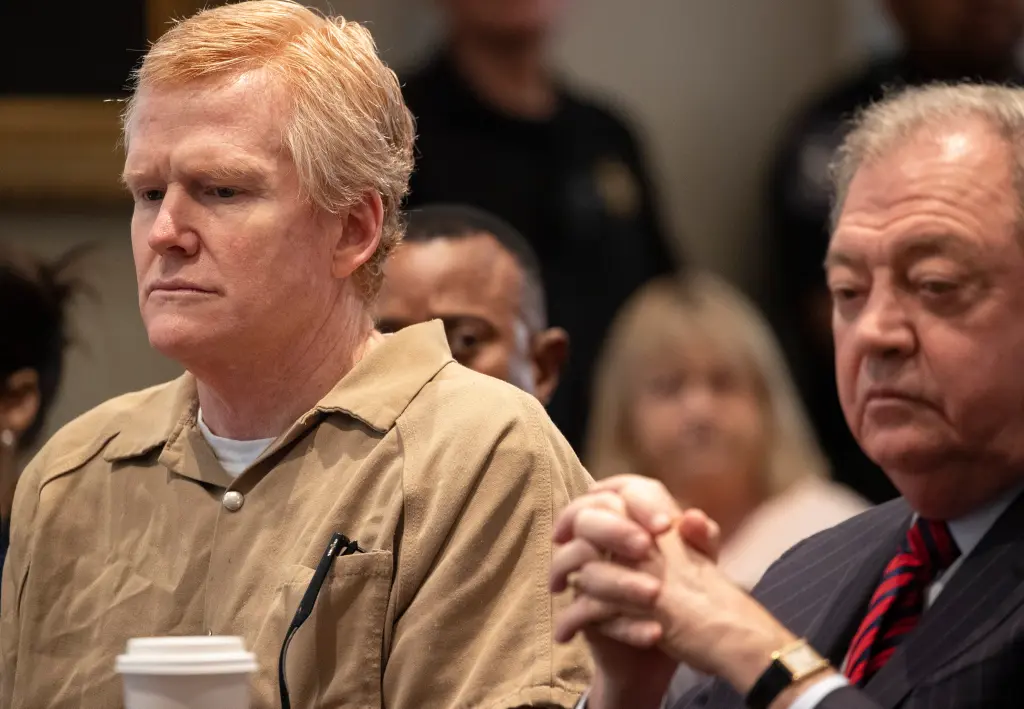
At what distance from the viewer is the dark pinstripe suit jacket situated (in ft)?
5.72

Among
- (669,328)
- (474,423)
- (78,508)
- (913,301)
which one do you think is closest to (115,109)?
(669,328)

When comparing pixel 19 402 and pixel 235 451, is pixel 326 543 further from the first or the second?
pixel 19 402

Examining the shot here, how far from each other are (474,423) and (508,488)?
0.33 feet

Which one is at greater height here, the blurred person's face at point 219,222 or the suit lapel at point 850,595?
the blurred person's face at point 219,222

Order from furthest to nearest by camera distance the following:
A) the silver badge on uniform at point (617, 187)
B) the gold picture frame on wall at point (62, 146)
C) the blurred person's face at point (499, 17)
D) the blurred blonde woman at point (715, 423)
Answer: the blurred person's face at point (499, 17), the silver badge on uniform at point (617, 187), the gold picture frame on wall at point (62, 146), the blurred blonde woman at point (715, 423)

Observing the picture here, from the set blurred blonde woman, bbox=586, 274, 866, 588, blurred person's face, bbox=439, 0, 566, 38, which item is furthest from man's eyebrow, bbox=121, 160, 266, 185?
blurred person's face, bbox=439, 0, 566, 38

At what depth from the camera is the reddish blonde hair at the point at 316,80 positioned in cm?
221

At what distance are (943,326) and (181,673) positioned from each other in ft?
2.91

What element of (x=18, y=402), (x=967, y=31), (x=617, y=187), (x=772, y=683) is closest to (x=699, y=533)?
(x=772, y=683)

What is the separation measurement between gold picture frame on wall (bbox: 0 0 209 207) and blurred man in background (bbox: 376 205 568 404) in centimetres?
118

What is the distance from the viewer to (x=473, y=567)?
2086 millimetres

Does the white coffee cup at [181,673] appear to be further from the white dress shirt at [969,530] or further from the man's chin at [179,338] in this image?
the white dress shirt at [969,530]

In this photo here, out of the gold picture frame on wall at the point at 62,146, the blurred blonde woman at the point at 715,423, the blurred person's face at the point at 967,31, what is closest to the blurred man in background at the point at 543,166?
the blurred blonde woman at the point at 715,423

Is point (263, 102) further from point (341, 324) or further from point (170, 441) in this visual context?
point (170, 441)
